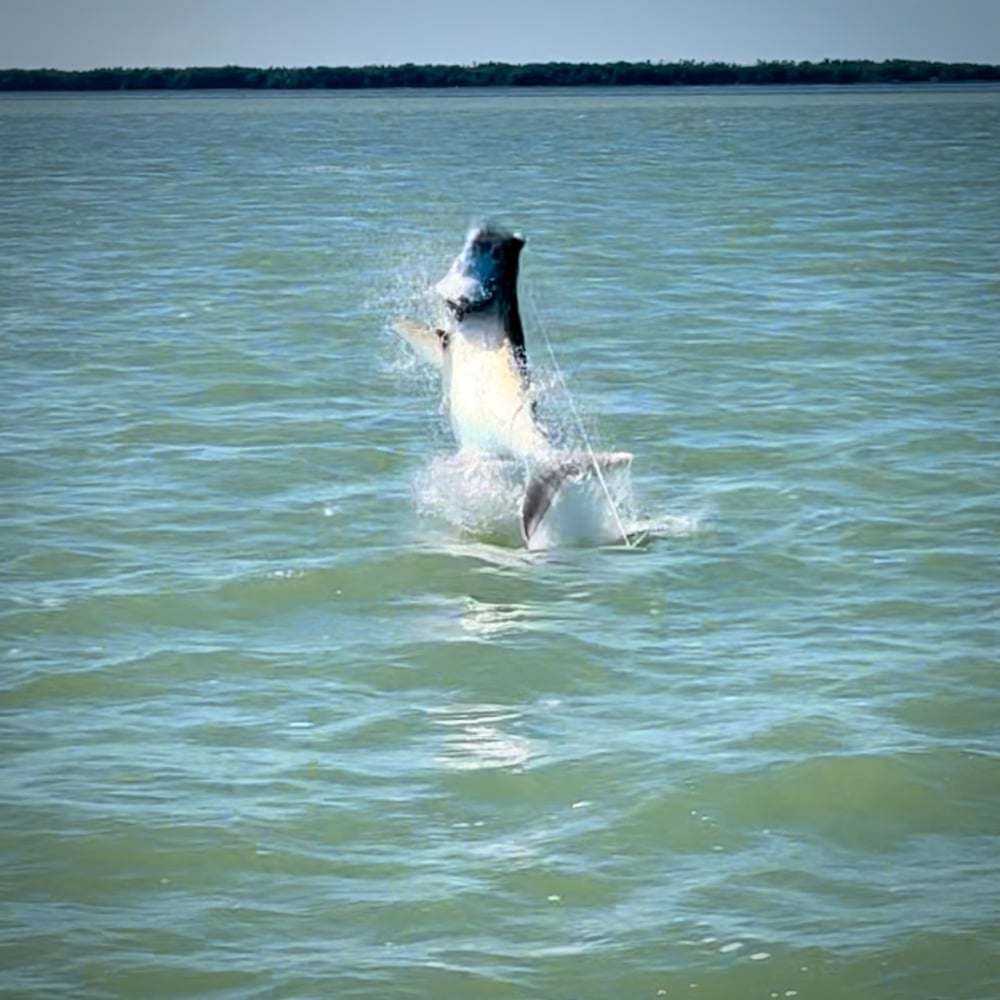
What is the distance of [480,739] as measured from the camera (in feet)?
37.8

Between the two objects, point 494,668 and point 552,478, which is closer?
point 494,668

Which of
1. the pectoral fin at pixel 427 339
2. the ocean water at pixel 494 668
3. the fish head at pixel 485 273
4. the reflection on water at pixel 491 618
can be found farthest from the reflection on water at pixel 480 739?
the pectoral fin at pixel 427 339

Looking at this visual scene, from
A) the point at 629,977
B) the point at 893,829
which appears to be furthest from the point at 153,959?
the point at 893,829

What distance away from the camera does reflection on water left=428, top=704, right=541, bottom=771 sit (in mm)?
11094

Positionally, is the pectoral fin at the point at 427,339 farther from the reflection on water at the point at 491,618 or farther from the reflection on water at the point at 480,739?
the reflection on water at the point at 480,739

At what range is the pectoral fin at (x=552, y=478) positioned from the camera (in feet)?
49.2

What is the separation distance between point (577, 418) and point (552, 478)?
16.7 ft

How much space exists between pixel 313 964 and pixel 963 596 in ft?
21.0

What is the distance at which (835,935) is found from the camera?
9.16 meters

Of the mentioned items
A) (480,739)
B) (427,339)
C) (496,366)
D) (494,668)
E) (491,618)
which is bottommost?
(480,739)

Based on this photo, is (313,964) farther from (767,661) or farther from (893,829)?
(767,661)

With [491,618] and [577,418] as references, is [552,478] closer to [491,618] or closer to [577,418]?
[491,618]

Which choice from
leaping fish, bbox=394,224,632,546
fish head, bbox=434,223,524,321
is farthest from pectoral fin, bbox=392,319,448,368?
fish head, bbox=434,223,524,321

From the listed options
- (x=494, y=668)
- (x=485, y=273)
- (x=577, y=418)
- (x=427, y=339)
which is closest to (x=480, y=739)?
(x=494, y=668)
